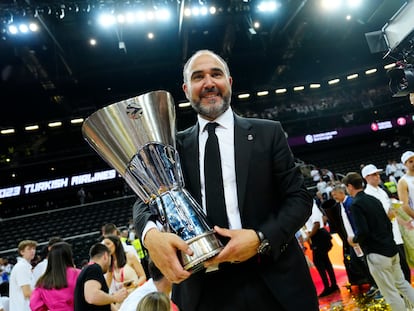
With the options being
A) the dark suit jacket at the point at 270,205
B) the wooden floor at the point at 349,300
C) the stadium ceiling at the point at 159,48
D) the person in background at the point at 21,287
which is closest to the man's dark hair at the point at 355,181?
the wooden floor at the point at 349,300

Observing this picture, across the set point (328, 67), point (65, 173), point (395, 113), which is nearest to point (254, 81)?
point (328, 67)

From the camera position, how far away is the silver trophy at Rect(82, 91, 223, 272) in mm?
929

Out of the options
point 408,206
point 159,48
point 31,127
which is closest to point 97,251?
point 408,206

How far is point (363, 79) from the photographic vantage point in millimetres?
19062

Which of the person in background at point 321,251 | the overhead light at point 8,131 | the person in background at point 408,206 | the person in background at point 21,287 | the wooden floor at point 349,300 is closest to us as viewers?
the person in background at point 408,206

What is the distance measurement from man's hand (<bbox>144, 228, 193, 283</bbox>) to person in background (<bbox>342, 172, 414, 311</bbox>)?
266 cm

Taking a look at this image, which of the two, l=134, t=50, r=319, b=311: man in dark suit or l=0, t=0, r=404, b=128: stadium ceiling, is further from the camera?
l=0, t=0, r=404, b=128: stadium ceiling

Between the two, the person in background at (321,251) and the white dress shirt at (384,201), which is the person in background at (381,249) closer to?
the white dress shirt at (384,201)

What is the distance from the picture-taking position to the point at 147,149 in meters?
0.97

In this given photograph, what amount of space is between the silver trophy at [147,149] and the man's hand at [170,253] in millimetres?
70

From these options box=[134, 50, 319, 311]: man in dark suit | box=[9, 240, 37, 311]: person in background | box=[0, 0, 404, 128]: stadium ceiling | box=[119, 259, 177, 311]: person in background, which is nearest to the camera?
box=[134, 50, 319, 311]: man in dark suit

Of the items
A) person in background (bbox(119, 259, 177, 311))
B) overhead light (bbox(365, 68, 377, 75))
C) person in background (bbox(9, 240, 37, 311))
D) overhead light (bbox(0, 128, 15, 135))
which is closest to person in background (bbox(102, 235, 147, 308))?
person in background (bbox(9, 240, 37, 311))

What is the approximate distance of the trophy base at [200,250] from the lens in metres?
0.80

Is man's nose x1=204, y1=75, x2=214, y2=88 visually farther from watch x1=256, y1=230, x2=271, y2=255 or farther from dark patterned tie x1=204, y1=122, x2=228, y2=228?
watch x1=256, y1=230, x2=271, y2=255
